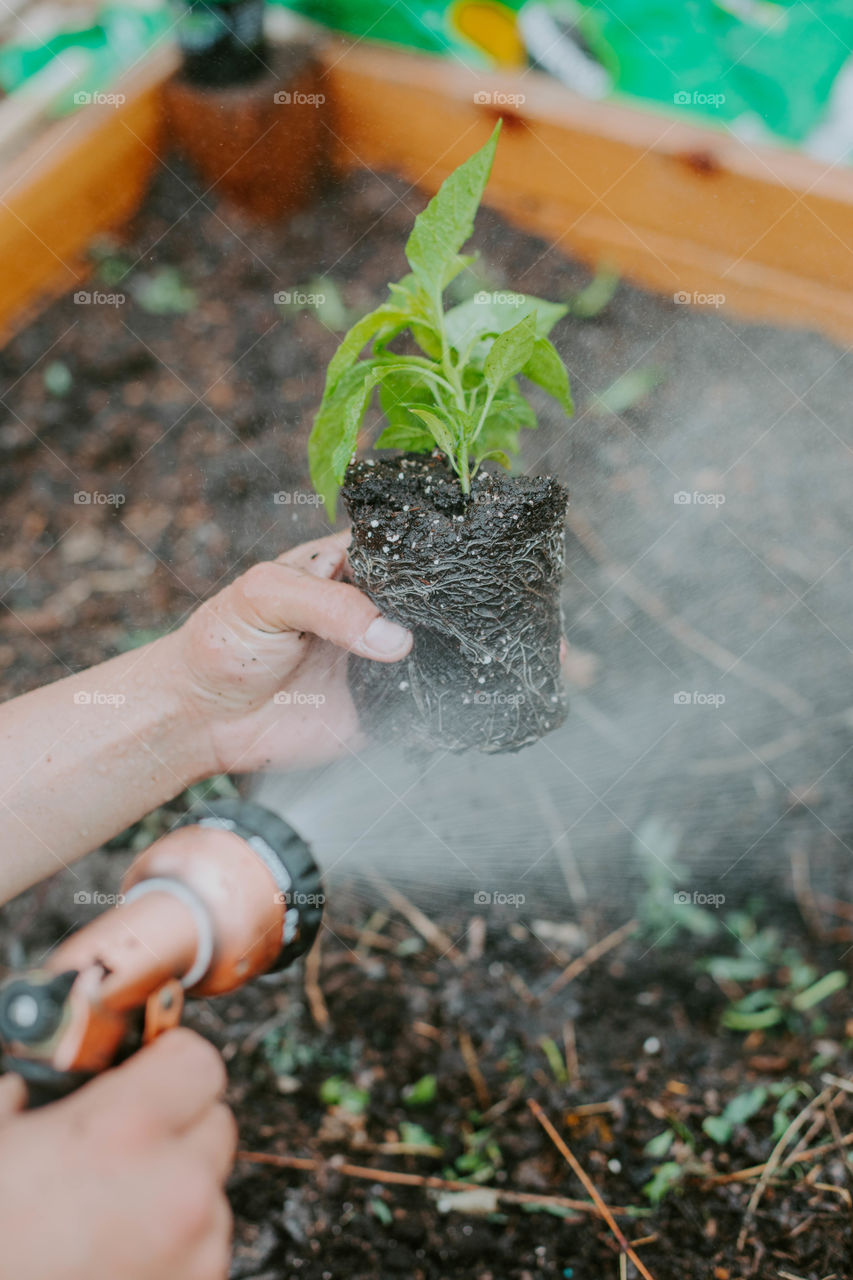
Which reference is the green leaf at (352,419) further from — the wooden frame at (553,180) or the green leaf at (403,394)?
the wooden frame at (553,180)

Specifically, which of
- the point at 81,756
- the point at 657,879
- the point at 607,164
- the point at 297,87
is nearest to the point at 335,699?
the point at 81,756

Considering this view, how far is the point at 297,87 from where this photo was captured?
2568mm

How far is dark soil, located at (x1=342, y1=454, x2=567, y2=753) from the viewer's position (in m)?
1.28

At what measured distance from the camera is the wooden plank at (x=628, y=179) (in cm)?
212

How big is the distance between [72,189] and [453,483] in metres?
2.06

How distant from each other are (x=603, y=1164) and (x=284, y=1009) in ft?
2.16

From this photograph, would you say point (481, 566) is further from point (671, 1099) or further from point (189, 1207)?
point (671, 1099)

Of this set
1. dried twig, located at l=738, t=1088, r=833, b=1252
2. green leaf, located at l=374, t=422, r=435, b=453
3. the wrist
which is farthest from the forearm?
dried twig, located at l=738, t=1088, r=833, b=1252

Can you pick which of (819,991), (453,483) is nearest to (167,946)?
(453,483)

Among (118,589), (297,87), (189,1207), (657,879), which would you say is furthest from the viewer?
(297,87)

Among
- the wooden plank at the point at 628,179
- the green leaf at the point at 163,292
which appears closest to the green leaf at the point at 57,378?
the green leaf at the point at 163,292

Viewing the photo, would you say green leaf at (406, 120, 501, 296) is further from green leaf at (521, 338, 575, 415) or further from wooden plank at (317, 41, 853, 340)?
wooden plank at (317, 41, 853, 340)

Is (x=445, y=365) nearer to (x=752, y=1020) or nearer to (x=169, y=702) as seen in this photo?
(x=169, y=702)

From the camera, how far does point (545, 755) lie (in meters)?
2.14
